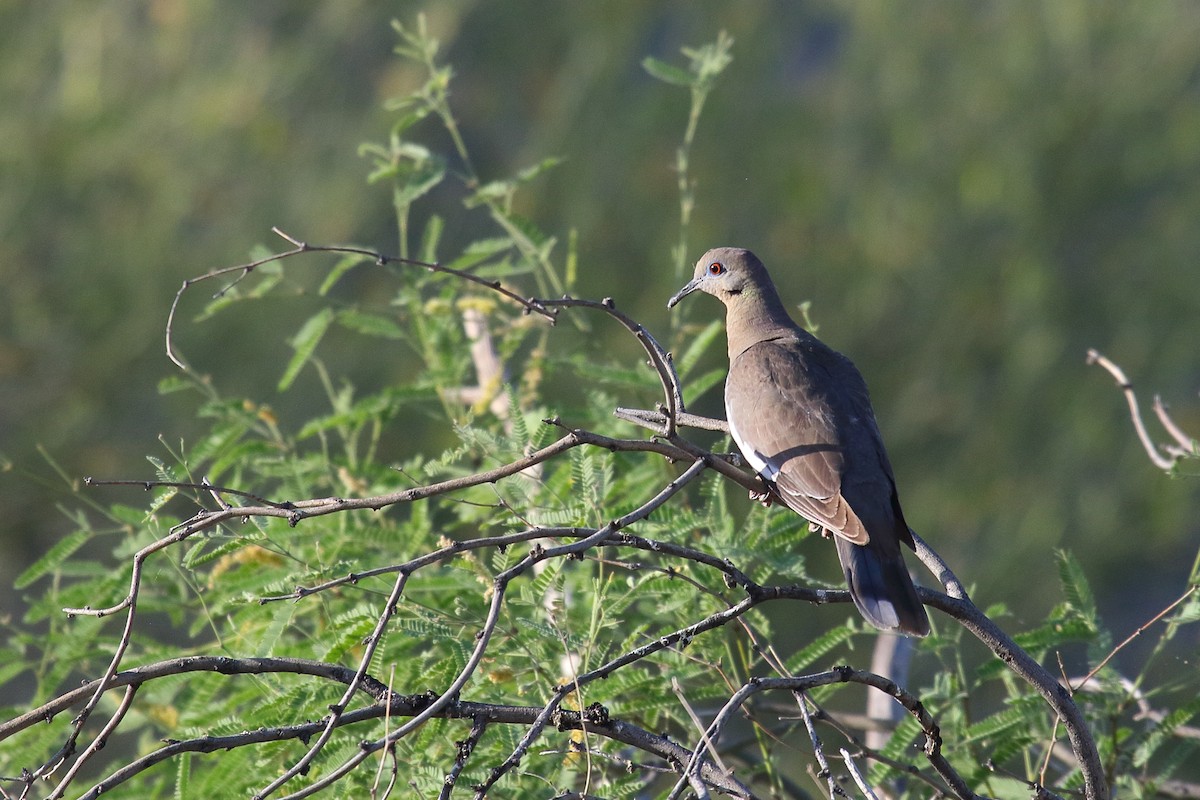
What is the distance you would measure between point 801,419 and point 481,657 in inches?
67.2

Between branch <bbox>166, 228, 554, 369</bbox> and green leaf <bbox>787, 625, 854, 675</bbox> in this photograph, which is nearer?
branch <bbox>166, 228, 554, 369</bbox>

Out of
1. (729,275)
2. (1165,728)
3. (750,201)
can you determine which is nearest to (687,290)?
(729,275)

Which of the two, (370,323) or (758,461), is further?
(370,323)

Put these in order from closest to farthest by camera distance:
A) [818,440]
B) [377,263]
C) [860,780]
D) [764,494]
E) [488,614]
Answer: [860,780]
[377,263]
[488,614]
[764,494]
[818,440]

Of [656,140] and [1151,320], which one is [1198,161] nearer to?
[1151,320]

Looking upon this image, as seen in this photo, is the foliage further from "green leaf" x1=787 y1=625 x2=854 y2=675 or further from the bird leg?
the bird leg

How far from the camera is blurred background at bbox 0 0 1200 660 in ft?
32.4

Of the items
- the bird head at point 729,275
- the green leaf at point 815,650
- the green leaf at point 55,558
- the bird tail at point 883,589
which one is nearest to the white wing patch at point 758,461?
the bird tail at point 883,589

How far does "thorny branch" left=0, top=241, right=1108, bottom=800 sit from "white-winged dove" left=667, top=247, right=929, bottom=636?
523 mm

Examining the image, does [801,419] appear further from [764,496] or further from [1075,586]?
[1075,586]

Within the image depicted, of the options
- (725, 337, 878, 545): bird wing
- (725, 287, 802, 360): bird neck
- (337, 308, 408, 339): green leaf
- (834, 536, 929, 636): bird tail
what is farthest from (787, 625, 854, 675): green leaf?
(337, 308, 408, 339): green leaf

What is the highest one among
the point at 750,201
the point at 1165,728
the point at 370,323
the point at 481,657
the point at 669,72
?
the point at 669,72

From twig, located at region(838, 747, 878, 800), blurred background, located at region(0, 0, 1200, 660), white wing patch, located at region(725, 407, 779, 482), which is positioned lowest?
blurred background, located at region(0, 0, 1200, 660)

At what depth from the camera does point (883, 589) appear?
3.22 m
